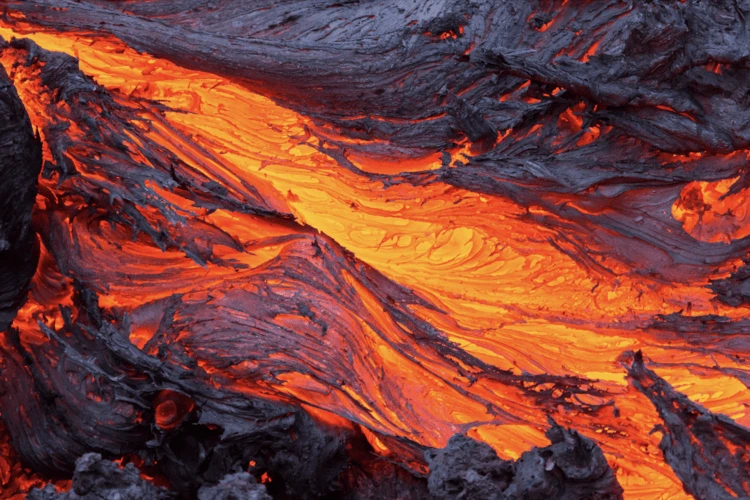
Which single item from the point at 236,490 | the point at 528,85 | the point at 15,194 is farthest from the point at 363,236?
the point at 15,194

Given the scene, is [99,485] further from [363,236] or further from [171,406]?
[363,236]

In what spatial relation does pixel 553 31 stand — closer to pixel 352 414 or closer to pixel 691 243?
pixel 691 243

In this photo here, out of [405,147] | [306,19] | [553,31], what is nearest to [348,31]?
[306,19]

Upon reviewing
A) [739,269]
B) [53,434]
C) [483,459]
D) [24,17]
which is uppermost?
[24,17]

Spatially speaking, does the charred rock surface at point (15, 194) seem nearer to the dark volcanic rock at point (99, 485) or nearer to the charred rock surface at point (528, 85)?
the charred rock surface at point (528, 85)

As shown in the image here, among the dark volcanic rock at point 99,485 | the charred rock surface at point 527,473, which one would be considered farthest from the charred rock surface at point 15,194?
the charred rock surface at point 527,473

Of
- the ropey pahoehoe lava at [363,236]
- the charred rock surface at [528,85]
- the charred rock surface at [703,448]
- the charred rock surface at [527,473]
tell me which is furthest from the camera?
the charred rock surface at [528,85]

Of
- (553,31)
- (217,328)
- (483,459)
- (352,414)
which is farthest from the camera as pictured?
(553,31)

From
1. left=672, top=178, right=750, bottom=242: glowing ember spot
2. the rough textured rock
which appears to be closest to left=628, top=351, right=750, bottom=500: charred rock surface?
left=672, top=178, right=750, bottom=242: glowing ember spot
